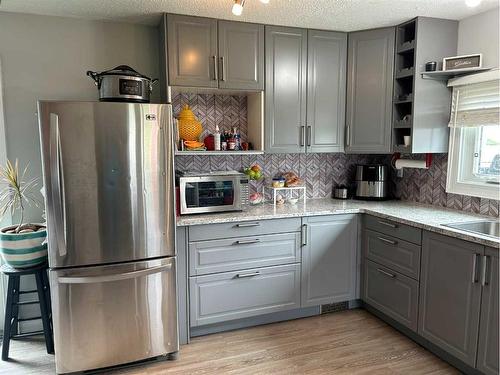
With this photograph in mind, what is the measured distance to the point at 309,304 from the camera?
9.43 ft

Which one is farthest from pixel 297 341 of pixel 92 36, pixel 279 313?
pixel 92 36

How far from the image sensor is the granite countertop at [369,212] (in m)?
2.38

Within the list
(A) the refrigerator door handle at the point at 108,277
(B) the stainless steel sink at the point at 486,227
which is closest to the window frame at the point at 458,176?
(B) the stainless steel sink at the point at 486,227

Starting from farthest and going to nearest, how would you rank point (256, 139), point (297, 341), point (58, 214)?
1. point (256, 139)
2. point (297, 341)
3. point (58, 214)

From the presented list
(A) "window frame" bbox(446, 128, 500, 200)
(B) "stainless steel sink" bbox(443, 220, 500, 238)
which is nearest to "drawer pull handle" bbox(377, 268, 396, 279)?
(B) "stainless steel sink" bbox(443, 220, 500, 238)

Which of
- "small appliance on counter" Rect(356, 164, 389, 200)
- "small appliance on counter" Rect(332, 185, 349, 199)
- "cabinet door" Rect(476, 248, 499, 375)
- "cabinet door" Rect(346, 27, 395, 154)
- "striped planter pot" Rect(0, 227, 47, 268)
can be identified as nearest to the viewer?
"cabinet door" Rect(476, 248, 499, 375)

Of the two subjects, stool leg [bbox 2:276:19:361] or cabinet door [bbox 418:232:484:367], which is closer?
cabinet door [bbox 418:232:484:367]

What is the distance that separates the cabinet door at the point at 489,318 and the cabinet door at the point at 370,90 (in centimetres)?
123

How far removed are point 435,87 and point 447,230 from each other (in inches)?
47.3

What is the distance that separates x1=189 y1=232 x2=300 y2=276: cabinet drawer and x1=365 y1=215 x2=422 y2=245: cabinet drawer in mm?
595

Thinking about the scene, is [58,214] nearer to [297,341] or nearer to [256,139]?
[256,139]

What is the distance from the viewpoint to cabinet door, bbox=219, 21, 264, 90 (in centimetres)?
270

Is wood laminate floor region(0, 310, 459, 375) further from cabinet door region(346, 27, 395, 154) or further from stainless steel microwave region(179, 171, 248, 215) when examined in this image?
cabinet door region(346, 27, 395, 154)

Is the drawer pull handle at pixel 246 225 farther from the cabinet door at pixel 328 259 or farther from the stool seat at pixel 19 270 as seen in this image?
the stool seat at pixel 19 270
